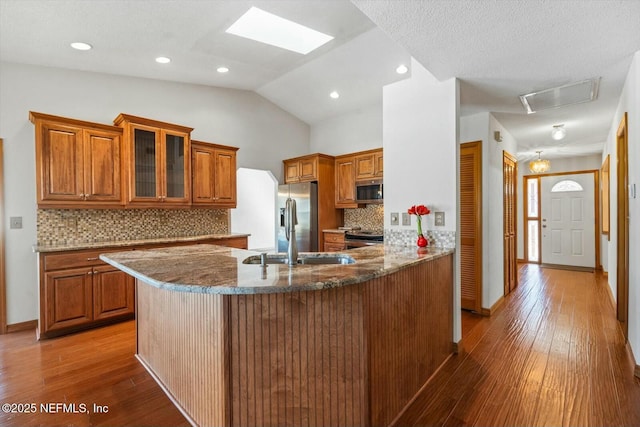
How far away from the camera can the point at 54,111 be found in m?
3.50

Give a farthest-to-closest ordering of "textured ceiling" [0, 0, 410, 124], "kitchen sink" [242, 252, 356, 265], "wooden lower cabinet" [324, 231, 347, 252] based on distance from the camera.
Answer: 1. "wooden lower cabinet" [324, 231, 347, 252]
2. "textured ceiling" [0, 0, 410, 124]
3. "kitchen sink" [242, 252, 356, 265]

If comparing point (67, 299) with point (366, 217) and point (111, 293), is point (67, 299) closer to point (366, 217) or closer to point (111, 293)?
point (111, 293)

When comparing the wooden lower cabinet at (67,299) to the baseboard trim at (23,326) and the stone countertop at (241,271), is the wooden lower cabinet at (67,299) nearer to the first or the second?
the baseboard trim at (23,326)

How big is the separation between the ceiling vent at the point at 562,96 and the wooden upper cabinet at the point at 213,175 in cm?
371

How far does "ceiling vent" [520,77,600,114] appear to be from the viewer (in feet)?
9.30

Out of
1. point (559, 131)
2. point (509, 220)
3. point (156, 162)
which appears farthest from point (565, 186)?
point (156, 162)

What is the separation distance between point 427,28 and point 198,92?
369 cm

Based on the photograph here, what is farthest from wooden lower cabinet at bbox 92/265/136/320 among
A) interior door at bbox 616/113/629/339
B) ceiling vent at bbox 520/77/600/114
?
interior door at bbox 616/113/629/339

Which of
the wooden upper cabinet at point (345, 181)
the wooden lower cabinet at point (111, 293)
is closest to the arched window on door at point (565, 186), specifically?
the wooden upper cabinet at point (345, 181)

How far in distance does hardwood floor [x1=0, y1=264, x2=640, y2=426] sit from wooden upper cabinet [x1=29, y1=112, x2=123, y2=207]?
4.64 feet

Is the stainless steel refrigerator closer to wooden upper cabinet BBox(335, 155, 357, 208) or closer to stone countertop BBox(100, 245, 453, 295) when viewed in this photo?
wooden upper cabinet BBox(335, 155, 357, 208)

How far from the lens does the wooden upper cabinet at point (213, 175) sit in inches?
168

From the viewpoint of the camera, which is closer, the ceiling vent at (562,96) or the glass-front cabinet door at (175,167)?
the ceiling vent at (562,96)

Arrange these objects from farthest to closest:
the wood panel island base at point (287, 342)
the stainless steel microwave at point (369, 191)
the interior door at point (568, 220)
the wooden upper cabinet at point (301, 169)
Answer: the interior door at point (568, 220), the wooden upper cabinet at point (301, 169), the stainless steel microwave at point (369, 191), the wood panel island base at point (287, 342)
